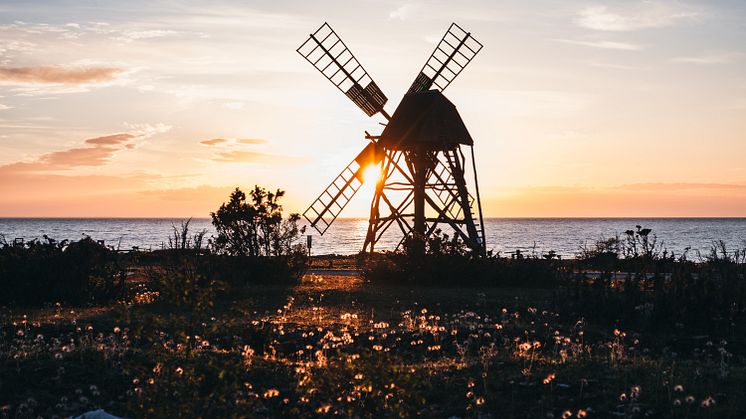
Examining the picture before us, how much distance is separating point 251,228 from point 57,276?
8.59 m

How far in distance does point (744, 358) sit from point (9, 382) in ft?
38.7

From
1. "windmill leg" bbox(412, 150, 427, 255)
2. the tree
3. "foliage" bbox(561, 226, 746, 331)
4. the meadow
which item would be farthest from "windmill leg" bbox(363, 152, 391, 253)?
"foliage" bbox(561, 226, 746, 331)

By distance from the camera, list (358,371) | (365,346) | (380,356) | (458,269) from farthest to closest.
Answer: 1. (458,269)
2. (365,346)
3. (358,371)
4. (380,356)

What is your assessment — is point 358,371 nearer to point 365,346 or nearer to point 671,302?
A: point 365,346

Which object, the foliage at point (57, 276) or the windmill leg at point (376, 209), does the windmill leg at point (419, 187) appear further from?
the foliage at point (57, 276)

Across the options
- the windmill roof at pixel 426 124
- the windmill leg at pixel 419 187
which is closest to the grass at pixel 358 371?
the windmill roof at pixel 426 124

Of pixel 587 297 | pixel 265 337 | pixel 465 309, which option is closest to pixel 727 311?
pixel 587 297

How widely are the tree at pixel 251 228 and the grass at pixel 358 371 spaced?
36.7 ft

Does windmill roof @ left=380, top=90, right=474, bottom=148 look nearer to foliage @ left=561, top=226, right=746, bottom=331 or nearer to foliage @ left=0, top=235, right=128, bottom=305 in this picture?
foliage @ left=0, top=235, right=128, bottom=305

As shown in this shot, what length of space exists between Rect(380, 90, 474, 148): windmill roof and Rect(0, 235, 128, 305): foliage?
705 inches

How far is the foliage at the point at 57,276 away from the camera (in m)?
21.6

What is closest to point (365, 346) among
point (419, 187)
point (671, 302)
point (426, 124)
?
point (671, 302)

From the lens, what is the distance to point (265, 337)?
46.9 ft

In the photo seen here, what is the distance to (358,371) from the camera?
9.66m
